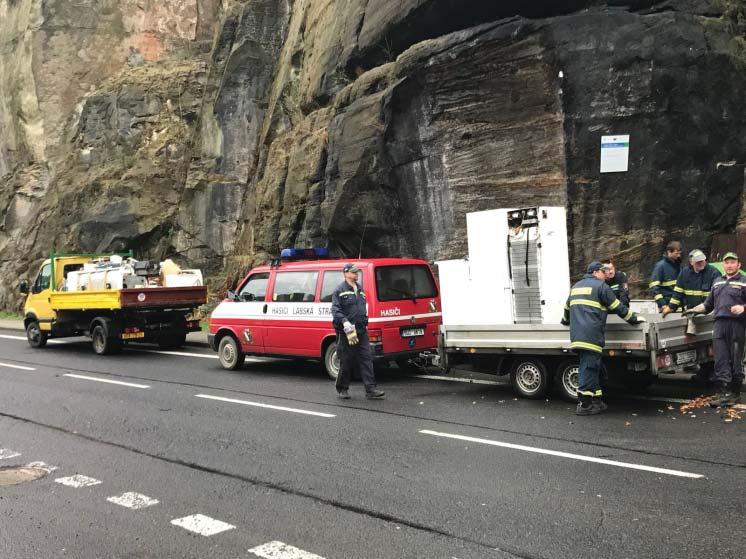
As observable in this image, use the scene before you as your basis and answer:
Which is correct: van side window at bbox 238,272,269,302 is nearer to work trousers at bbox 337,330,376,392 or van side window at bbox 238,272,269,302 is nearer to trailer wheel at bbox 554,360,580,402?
work trousers at bbox 337,330,376,392

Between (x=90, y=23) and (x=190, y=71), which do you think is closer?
(x=190, y=71)

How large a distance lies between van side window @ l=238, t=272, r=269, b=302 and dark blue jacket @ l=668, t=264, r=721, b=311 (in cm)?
653

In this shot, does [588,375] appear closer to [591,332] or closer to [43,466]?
[591,332]

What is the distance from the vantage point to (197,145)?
28.7 metres

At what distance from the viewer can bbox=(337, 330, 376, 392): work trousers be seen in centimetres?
934

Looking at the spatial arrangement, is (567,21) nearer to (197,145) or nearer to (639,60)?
(639,60)

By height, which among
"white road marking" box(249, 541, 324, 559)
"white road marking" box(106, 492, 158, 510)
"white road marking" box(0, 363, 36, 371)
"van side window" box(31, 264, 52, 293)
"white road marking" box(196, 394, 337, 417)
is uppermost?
"van side window" box(31, 264, 52, 293)

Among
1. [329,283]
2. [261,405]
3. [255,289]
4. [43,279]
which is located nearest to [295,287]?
[329,283]

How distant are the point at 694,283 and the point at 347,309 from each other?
180 inches

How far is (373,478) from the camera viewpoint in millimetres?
5660

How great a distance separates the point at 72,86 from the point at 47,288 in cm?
2110

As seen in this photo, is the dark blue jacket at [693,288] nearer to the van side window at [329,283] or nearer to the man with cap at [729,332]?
the man with cap at [729,332]

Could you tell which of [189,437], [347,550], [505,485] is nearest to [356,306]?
[189,437]

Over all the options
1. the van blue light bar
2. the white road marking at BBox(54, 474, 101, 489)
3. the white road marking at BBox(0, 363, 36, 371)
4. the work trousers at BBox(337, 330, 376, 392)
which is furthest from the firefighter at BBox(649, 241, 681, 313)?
the white road marking at BBox(0, 363, 36, 371)
